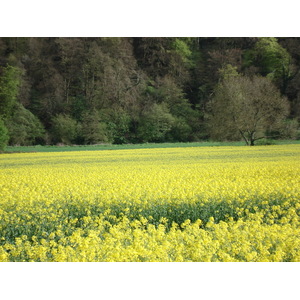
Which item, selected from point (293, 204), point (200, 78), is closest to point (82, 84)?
point (200, 78)

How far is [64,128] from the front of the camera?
430 inches

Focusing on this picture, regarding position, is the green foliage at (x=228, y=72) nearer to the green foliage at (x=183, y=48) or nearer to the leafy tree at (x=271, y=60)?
the leafy tree at (x=271, y=60)

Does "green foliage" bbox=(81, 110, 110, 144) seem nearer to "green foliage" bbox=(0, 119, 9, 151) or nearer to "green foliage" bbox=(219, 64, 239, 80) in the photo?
"green foliage" bbox=(0, 119, 9, 151)

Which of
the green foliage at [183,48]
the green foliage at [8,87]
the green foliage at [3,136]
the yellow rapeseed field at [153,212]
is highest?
the green foliage at [183,48]

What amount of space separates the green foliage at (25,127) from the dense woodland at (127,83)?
30 mm

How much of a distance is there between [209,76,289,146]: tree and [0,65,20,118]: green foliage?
672cm

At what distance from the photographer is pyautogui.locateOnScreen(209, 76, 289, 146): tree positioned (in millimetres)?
12195

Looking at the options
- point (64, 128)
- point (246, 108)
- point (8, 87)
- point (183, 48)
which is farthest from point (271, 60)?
point (8, 87)

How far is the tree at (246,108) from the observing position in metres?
12.2

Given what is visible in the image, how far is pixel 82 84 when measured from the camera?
34.4 ft

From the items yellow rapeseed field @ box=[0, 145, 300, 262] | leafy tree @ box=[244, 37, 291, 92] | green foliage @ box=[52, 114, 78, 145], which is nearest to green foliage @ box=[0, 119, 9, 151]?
yellow rapeseed field @ box=[0, 145, 300, 262]

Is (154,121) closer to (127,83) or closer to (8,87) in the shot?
(127,83)

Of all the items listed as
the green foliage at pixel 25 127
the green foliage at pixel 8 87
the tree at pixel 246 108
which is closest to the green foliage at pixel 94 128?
the green foliage at pixel 25 127
